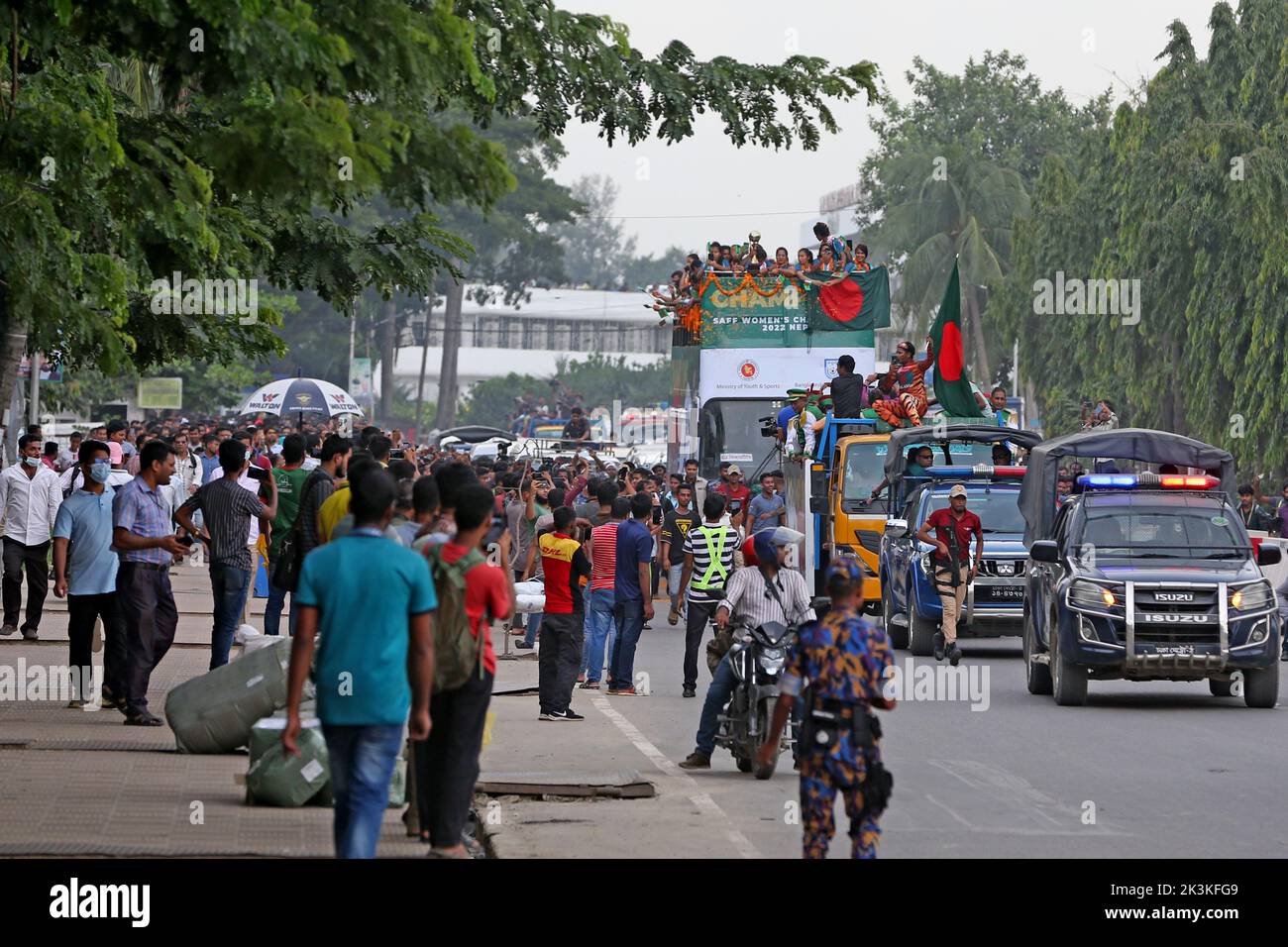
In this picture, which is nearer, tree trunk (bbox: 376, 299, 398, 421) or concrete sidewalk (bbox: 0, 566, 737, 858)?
concrete sidewalk (bbox: 0, 566, 737, 858)

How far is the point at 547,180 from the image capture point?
80.5 meters

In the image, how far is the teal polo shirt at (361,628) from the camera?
25.7 ft

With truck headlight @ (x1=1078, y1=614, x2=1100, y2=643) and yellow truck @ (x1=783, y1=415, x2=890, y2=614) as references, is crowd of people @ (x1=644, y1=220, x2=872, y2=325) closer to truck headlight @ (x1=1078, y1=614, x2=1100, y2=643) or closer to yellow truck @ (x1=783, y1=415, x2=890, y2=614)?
yellow truck @ (x1=783, y1=415, x2=890, y2=614)

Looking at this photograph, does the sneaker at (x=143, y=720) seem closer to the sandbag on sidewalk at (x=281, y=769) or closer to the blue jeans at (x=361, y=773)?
the sandbag on sidewalk at (x=281, y=769)

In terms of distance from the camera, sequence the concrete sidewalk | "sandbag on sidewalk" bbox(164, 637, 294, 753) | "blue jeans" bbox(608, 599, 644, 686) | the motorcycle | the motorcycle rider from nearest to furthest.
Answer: the concrete sidewalk → "sandbag on sidewalk" bbox(164, 637, 294, 753) → the motorcycle → the motorcycle rider → "blue jeans" bbox(608, 599, 644, 686)

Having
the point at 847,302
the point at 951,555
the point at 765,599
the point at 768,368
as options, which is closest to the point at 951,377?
the point at 951,555

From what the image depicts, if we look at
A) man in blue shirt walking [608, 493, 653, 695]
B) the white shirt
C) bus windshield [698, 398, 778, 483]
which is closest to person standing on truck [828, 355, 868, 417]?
bus windshield [698, 398, 778, 483]

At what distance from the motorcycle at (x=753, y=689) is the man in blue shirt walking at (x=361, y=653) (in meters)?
5.11

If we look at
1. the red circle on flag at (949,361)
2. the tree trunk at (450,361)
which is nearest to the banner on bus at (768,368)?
the red circle on flag at (949,361)

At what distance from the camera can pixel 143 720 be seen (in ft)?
Answer: 48.4

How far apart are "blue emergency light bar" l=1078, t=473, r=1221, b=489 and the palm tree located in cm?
5548

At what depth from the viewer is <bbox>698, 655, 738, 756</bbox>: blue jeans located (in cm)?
1335

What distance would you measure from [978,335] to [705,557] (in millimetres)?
59098

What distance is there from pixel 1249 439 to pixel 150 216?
3108cm
